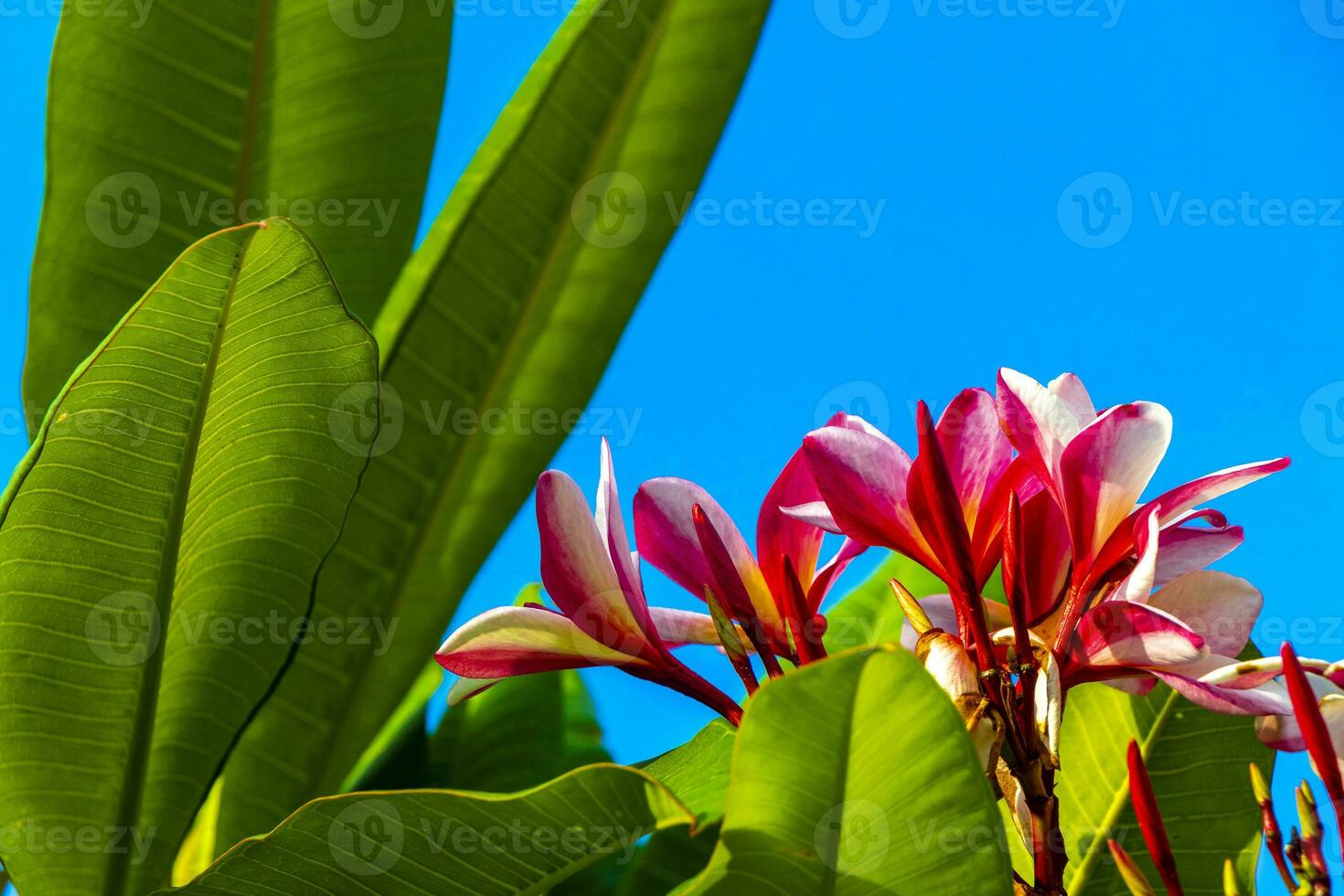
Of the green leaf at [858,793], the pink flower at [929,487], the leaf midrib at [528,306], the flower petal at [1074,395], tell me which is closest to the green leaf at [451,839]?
the green leaf at [858,793]

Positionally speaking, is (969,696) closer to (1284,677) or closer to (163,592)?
(1284,677)

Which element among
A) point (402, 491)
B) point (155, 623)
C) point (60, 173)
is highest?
point (60, 173)

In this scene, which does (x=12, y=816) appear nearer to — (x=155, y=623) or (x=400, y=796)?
(x=155, y=623)

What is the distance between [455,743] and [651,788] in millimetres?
607

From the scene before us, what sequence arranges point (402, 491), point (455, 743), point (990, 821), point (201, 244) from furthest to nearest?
1. point (455, 743)
2. point (402, 491)
3. point (201, 244)
4. point (990, 821)

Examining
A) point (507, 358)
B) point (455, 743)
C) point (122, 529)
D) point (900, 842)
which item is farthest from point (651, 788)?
point (455, 743)

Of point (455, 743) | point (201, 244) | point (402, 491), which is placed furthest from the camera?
point (455, 743)

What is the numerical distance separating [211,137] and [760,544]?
533 mm

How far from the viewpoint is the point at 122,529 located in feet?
1.78

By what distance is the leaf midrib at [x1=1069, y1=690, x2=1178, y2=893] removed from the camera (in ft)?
1.87

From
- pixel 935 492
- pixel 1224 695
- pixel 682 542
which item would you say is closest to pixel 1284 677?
pixel 1224 695

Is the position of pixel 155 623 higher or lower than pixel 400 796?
higher

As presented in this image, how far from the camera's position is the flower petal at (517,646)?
455 mm

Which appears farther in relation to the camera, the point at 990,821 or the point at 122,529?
the point at 122,529
